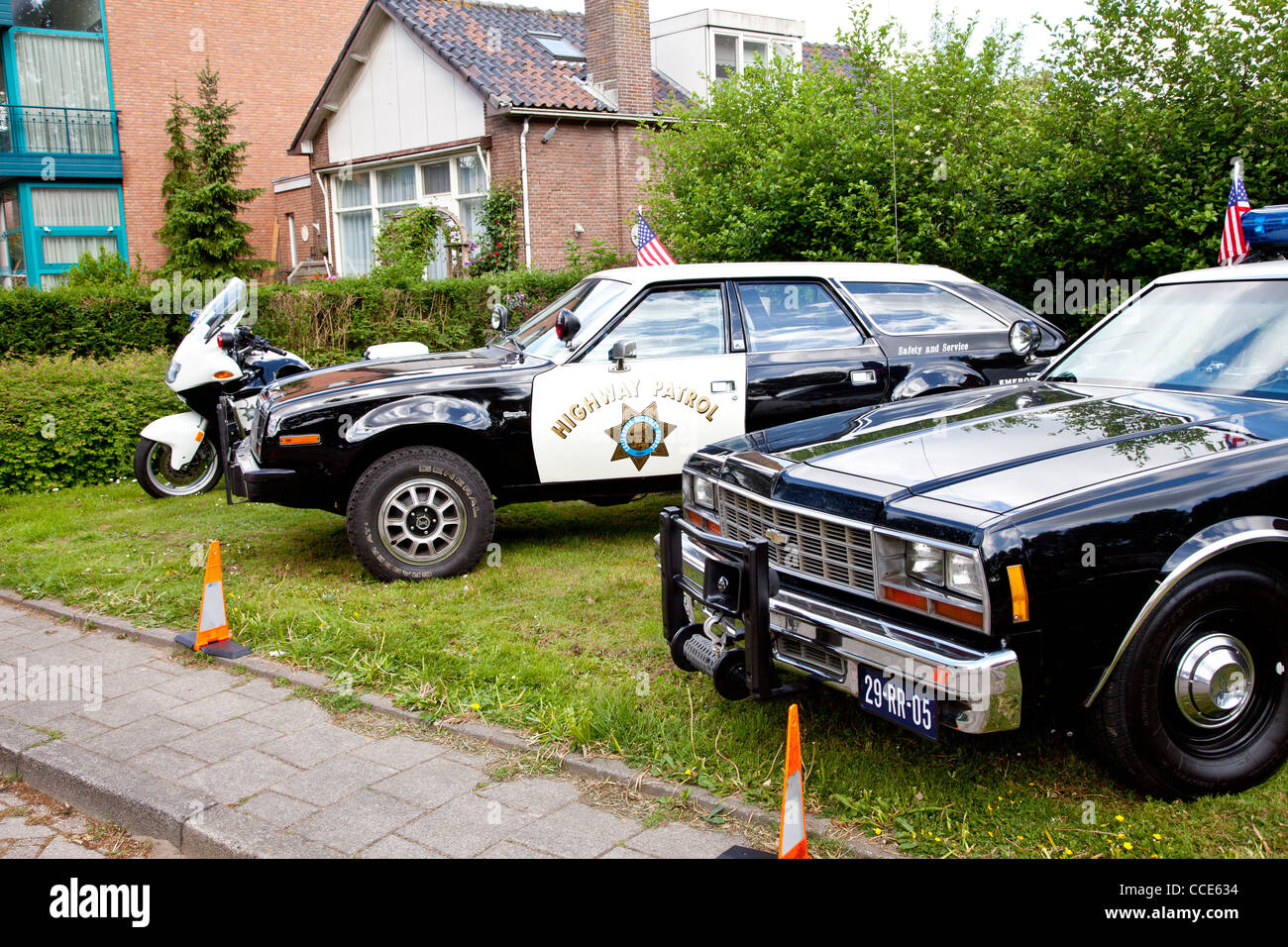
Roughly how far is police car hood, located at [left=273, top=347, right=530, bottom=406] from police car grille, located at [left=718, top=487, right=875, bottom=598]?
2.77m

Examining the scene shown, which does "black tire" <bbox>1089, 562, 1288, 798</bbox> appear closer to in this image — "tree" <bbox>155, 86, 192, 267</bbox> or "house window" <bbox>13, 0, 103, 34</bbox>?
"tree" <bbox>155, 86, 192, 267</bbox>

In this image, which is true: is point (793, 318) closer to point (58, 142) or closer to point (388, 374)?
point (388, 374)

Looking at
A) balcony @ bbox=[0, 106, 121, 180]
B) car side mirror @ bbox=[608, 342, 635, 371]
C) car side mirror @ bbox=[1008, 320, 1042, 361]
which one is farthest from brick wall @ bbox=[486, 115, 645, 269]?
car side mirror @ bbox=[1008, 320, 1042, 361]

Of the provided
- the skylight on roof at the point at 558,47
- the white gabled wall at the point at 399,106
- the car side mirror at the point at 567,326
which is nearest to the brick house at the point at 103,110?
the white gabled wall at the point at 399,106

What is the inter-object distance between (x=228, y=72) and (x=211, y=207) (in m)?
5.20

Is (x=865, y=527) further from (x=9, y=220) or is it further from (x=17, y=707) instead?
(x=9, y=220)

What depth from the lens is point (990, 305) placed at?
728cm

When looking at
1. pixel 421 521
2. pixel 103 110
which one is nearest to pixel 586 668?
pixel 421 521

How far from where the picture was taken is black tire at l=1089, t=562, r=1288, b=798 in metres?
3.40

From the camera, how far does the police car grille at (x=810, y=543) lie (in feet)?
12.0

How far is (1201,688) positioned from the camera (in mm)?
3512

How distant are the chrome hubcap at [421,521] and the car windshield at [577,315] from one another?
3.64 feet

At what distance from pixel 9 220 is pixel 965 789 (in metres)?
28.0

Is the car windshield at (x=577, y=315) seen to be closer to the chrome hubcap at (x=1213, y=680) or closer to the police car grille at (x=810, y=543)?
the police car grille at (x=810, y=543)
